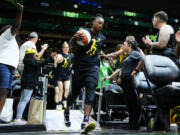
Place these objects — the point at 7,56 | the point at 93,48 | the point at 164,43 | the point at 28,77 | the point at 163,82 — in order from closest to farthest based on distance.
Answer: the point at 163,82 < the point at 7,56 < the point at 164,43 < the point at 93,48 < the point at 28,77

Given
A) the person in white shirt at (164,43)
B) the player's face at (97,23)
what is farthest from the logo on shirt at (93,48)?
the person in white shirt at (164,43)

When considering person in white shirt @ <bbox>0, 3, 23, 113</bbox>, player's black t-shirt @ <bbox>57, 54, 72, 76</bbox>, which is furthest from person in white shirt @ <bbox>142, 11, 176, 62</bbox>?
player's black t-shirt @ <bbox>57, 54, 72, 76</bbox>

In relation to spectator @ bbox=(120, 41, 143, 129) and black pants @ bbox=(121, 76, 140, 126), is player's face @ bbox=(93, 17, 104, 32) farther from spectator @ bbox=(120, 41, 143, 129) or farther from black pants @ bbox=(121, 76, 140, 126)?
black pants @ bbox=(121, 76, 140, 126)

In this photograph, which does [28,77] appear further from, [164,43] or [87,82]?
[164,43]

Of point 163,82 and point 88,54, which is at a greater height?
point 88,54

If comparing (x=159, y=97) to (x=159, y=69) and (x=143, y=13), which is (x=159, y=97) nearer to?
(x=159, y=69)

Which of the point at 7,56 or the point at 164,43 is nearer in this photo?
the point at 7,56

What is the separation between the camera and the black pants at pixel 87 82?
3135 millimetres

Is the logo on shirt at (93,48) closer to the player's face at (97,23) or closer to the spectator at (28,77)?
the player's face at (97,23)

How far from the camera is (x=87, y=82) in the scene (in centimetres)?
315

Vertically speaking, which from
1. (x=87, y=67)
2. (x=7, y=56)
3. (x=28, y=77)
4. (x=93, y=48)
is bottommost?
(x=28, y=77)

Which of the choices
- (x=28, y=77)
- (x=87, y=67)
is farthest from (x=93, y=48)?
(x=28, y=77)


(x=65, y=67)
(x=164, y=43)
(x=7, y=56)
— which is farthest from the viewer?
(x=65, y=67)

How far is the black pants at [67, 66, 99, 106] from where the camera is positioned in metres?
3.13
